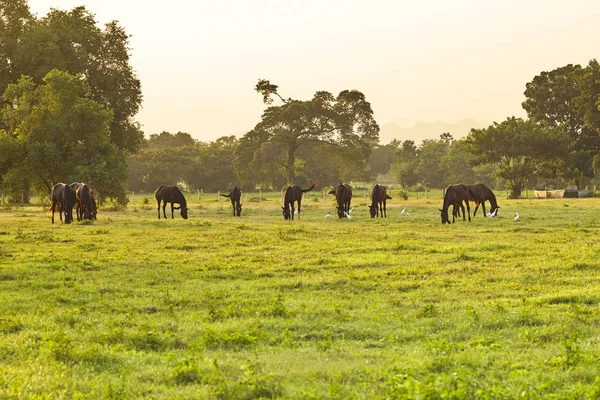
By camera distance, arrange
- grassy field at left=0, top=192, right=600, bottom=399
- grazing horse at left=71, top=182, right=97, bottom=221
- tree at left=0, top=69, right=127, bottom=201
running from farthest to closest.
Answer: tree at left=0, top=69, right=127, bottom=201
grazing horse at left=71, top=182, right=97, bottom=221
grassy field at left=0, top=192, right=600, bottom=399

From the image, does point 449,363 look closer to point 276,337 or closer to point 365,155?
point 276,337

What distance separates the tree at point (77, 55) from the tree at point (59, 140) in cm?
440

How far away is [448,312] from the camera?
10.8 metres

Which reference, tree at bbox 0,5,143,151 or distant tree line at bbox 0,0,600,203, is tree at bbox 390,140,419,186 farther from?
tree at bbox 0,5,143,151

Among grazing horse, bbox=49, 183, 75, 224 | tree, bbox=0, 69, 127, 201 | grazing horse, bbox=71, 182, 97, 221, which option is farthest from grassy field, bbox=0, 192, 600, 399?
tree, bbox=0, 69, 127, 201

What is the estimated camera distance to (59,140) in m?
40.4

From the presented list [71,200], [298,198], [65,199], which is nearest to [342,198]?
[298,198]

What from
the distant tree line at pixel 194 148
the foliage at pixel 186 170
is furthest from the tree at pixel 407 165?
the foliage at pixel 186 170

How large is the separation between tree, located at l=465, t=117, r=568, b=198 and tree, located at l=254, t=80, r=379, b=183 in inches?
483

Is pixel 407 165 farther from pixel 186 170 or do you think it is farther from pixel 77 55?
pixel 77 55

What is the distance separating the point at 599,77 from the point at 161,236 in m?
54.8

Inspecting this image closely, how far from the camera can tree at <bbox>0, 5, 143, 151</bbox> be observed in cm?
4516

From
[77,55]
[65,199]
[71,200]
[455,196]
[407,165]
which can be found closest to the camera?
[455,196]

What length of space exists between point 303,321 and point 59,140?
34271mm
